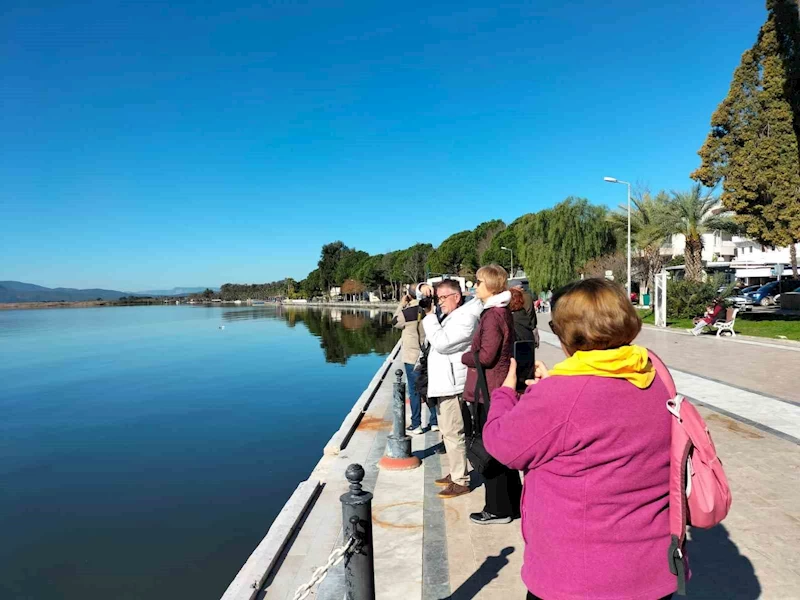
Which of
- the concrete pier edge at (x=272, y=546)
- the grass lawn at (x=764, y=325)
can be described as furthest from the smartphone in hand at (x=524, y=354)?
the grass lawn at (x=764, y=325)

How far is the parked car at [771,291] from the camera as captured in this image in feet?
102

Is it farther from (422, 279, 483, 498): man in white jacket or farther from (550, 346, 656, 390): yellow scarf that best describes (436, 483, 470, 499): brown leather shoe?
(550, 346, 656, 390): yellow scarf

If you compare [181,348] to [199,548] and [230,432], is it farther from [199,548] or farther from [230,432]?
[199,548]

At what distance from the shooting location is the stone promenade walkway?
3410mm

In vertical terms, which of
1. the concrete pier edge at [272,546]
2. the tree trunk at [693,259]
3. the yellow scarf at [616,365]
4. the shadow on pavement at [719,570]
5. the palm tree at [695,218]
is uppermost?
the palm tree at [695,218]

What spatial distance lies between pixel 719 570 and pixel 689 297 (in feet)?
72.2

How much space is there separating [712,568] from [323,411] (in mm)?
10320

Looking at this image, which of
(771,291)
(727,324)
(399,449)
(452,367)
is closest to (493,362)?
(452,367)

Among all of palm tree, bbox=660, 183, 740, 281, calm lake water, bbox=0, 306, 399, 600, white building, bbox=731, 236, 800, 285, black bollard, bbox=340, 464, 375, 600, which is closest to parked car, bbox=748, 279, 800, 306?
white building, bbox=731, 236, 800, 285

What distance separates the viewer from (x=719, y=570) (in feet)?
11.6

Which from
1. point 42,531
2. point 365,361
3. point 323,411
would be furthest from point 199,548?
point 365,361

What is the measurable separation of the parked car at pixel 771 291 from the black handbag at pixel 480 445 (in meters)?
33.0

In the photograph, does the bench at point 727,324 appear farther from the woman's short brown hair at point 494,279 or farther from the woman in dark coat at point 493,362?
the woman's short brown hair at point 494,279

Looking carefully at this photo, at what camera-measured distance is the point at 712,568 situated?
11.7 feet
